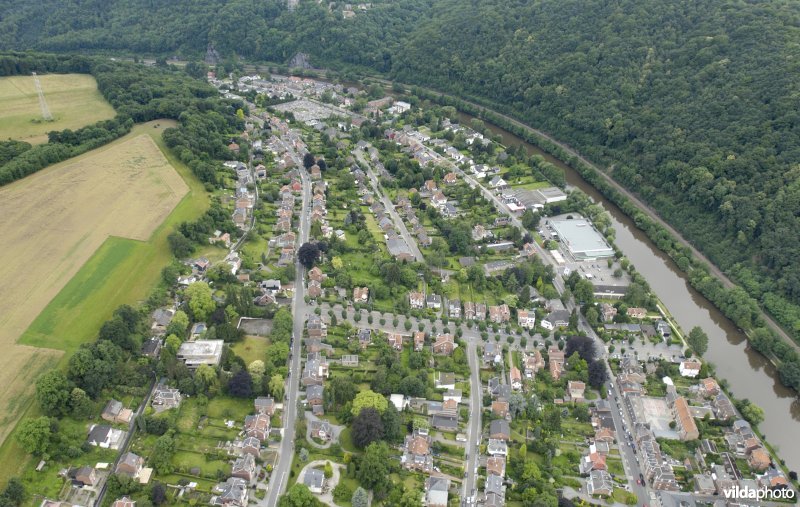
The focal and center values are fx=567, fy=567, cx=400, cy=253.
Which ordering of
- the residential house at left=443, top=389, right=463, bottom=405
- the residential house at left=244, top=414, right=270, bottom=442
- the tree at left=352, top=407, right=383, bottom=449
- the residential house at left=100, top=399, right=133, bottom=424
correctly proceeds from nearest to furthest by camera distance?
1. the tree at left=352, top=407, right=383, bottom=449
2. the residential house at left=244, top=414, right=270, bottom=442
3. the residential house at left=100, top=399, right=133, bottom=424
4. the residential house at left=443, top=389, right=463, bottom=405

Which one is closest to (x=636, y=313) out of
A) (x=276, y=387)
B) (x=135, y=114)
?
(x=276, y=387)

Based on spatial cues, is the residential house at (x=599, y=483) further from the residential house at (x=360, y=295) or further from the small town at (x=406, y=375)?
the residential house at (x=360, y=295)

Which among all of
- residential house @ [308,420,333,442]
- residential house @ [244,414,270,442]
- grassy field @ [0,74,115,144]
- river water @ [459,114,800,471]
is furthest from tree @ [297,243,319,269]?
grassy field @ [0,74,115,144]

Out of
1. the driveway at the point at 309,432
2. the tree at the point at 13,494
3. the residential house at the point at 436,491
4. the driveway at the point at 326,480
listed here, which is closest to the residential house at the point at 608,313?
the residential house at the point at 436,491

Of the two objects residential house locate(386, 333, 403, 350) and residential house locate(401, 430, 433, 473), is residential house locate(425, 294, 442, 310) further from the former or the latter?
residential house locate(401, 430, 433, 473)

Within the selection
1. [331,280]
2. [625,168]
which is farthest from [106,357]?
[625,168]

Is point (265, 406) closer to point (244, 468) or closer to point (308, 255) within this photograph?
point (244, 468)
